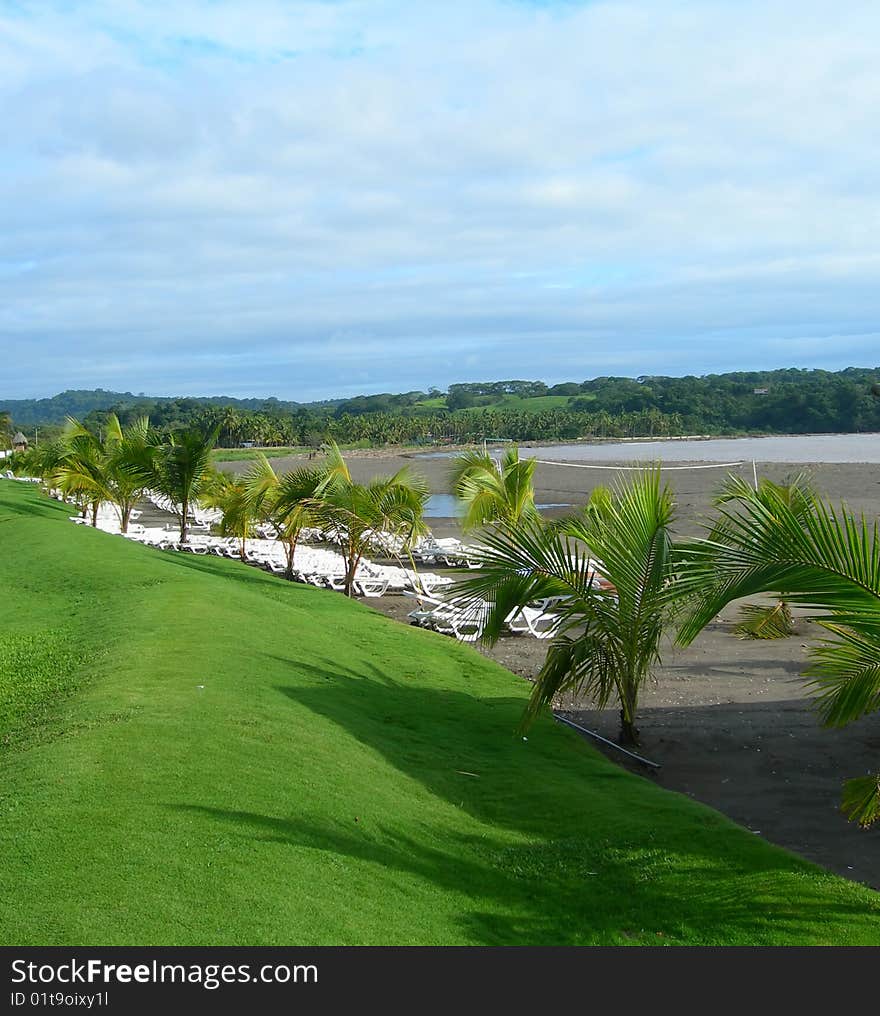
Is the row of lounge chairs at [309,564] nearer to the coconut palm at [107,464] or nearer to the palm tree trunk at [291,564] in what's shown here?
the palm tree trunk at [291,564]

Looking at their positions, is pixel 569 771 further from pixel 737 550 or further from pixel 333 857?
pixel 333 857

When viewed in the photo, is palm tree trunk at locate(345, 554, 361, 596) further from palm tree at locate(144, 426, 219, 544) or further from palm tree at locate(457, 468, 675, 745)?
palm tree at locate(457, 468, 675, 745)

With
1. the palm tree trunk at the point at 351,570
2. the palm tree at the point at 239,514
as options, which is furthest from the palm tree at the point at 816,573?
the palm tree at the point at 239,514

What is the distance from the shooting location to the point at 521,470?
48.5 ft

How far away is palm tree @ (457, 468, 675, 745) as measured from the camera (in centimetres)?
780

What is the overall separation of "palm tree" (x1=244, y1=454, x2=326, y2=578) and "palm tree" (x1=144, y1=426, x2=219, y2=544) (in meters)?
1.22

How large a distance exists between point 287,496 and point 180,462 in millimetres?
4968

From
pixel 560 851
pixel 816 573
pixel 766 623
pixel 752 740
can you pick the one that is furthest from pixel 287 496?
pixel 816 573

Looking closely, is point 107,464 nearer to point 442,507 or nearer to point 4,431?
point 442,507

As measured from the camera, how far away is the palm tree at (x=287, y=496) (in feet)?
52.7

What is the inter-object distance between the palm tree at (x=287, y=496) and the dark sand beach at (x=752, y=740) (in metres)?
4.18

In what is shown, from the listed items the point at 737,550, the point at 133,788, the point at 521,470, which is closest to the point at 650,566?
the point at 737,550

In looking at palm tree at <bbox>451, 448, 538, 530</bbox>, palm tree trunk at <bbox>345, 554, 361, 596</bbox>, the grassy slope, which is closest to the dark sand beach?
the grassy slope
